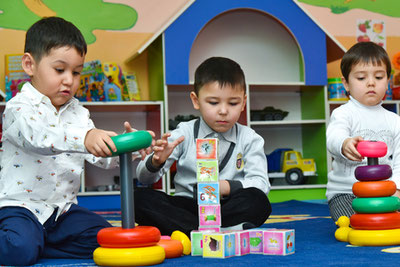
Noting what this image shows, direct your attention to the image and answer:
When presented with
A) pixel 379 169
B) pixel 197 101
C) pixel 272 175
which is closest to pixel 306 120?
pixel 272 175

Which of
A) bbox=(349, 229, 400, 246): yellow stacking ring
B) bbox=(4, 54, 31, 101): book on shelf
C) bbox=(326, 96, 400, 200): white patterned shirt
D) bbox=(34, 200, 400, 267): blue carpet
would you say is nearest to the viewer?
bbox=(34, 200, 400, 267): blue carpet

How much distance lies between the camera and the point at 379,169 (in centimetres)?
150

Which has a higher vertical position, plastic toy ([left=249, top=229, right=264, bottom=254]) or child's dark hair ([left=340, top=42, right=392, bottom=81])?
child's dark hair ([left=340, top=42, right=392, bottom=81])

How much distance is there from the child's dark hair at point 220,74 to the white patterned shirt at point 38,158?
0.43 m

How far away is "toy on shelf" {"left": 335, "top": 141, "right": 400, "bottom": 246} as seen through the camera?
57.3 inches

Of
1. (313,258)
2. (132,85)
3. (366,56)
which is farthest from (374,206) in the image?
(132,85)

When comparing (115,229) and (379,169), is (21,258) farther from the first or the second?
(379,169)

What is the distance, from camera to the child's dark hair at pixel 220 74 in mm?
1747

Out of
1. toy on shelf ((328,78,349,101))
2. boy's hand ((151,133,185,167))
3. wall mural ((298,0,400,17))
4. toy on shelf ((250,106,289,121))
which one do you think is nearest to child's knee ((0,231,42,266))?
boy's hand ((151,133,185,167))

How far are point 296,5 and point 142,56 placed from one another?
1.08 meters

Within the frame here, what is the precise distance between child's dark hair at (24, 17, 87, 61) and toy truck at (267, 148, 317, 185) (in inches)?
87.2

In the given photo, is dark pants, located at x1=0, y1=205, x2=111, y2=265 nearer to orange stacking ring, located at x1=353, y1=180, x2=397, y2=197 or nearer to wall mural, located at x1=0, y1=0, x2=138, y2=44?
orange stacking ring, located at x1=353, y1=180, x2=397, y2=197

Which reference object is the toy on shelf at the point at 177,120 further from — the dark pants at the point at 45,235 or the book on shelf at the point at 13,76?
the dark pants at the point at 45,235

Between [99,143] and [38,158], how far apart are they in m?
0.33
